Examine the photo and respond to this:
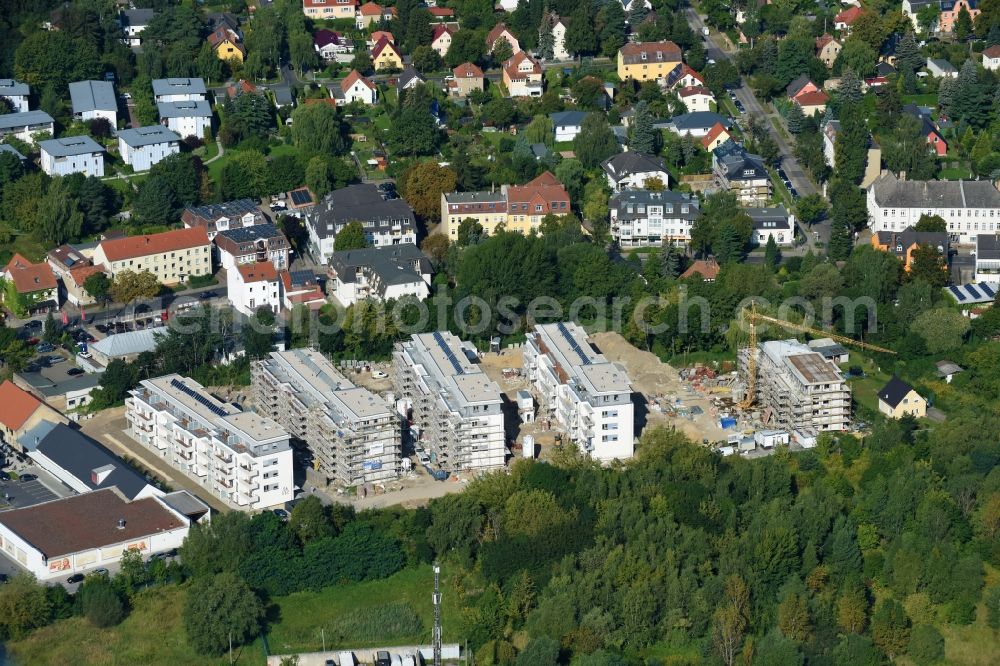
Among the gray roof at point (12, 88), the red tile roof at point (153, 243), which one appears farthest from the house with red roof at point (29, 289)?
the gray roof at point (12, 88)

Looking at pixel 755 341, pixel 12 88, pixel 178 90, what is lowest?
pixel 755 341

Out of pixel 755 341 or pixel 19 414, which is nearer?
pixel 19 414

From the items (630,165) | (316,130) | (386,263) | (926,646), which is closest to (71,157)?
(316,130)

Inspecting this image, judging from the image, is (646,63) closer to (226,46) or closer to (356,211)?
(226,46)

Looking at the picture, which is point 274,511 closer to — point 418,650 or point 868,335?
point 418,650

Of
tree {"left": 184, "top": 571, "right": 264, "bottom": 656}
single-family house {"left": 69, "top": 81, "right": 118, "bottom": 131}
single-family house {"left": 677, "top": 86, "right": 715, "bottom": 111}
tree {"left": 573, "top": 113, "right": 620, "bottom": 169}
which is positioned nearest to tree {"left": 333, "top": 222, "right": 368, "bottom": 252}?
tree {"left": 573, "top": 113, "right": 620, "bottom": 169}

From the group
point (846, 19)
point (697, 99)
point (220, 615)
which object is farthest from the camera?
point (846, 19)

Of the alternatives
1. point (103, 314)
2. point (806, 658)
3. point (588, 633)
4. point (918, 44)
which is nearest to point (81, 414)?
point (103, 314)
